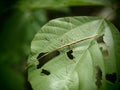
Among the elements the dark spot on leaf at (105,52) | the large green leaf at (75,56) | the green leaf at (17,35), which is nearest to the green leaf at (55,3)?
the large green leaf at (75,56)

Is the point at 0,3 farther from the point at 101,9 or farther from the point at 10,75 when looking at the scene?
the point at 101,9

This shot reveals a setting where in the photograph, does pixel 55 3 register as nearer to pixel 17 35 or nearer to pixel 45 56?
pixel 45 56

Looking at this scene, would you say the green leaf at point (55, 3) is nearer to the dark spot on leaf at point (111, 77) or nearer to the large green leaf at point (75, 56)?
the large green leaf at point (75, 56)

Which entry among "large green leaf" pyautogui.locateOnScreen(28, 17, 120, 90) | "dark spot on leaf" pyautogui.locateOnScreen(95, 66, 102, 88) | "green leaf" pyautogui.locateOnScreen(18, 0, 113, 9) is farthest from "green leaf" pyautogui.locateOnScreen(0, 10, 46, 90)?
"dark spot on leaf" pyautogui.locateOnScreen(95, 66, 102, 88)

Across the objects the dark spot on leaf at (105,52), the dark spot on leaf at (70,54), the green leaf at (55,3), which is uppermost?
the green leaf at (55,3)

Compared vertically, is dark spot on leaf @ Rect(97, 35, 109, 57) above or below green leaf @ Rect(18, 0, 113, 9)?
below

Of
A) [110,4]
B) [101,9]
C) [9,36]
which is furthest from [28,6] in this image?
[101,9]

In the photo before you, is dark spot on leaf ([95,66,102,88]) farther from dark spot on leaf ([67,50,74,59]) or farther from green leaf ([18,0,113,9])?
green leaf ([18,0,113,9])

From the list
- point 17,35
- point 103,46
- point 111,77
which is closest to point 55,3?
point 103,46
